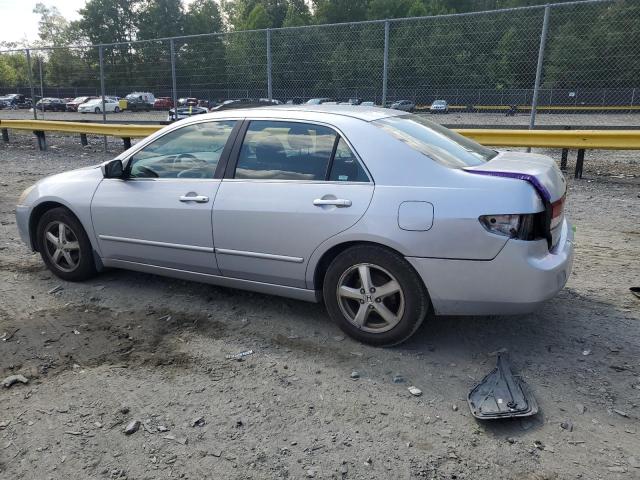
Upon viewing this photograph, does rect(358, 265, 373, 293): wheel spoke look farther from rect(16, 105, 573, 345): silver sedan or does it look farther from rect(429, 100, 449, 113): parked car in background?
rect(429, 100, 449, 113): parked car in background

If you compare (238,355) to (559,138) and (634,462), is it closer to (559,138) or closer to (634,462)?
(634,462)

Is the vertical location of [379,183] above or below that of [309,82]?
below

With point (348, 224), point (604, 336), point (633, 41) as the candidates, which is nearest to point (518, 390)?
point (604, 336)

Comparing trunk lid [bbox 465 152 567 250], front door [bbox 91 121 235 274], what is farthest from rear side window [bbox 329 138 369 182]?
front door [bbox 91 121 235 274]

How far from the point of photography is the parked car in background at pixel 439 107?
11.2 meters

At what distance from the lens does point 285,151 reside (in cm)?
391

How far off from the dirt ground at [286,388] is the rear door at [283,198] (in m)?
0.52

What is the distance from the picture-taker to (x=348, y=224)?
350 centimetres

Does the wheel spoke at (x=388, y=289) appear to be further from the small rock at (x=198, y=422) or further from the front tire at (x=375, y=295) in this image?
the small rock at (x=198, y=422)

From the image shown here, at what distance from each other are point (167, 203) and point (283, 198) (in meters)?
1.04

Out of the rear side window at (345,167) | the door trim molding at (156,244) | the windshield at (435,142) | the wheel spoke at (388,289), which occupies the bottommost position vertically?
the wheel spoke at (388,289)

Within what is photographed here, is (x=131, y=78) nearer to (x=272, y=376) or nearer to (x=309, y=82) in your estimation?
(x=309, y=82)

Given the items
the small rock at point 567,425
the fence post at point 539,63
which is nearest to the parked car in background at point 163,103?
the fence post at point 539,63

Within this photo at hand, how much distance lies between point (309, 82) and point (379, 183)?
854 cm
